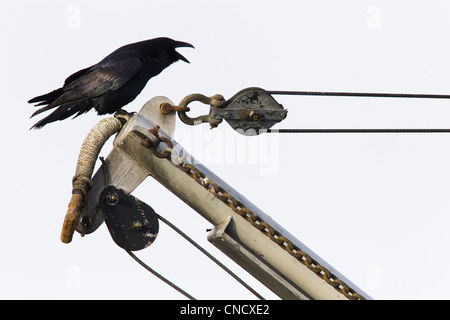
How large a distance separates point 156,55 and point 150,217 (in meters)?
3.89

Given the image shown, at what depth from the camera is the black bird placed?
25.3 ft

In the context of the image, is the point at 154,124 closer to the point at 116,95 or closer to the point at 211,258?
the point at 211,258

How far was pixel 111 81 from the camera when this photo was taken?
8117 millimetres

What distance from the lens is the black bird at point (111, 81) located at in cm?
772

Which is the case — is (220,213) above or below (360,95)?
below

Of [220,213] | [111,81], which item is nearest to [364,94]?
[220,213]

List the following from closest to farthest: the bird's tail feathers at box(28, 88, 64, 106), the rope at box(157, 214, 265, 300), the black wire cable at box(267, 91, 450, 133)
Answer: the rope at box(157, 214, 265, 300) < the black wire cable at box(267, 91, 450, 133) < the bird's tail feathers at box(28, 88, 64, 106)

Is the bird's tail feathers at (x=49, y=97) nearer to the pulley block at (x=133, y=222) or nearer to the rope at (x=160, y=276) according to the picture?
the pulley block at (x=133, y=222)

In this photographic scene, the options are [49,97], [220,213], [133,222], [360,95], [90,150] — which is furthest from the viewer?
[49,97]

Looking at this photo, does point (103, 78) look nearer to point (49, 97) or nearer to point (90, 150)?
point (49, 97)

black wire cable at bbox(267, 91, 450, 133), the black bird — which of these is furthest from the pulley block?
the black bird

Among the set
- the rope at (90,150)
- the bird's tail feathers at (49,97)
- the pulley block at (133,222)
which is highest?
the bird's tail feathers at (49,97)

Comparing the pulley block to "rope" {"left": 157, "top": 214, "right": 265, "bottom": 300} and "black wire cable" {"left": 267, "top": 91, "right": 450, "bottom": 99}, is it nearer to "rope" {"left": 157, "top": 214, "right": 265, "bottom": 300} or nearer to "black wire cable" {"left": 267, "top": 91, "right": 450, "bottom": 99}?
"rope" {"left": 157, "top": 214, "right": 265, "bottom": 300}

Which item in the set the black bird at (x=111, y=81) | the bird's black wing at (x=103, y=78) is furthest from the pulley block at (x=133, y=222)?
the bird's black wing at (x=103, y=78)
